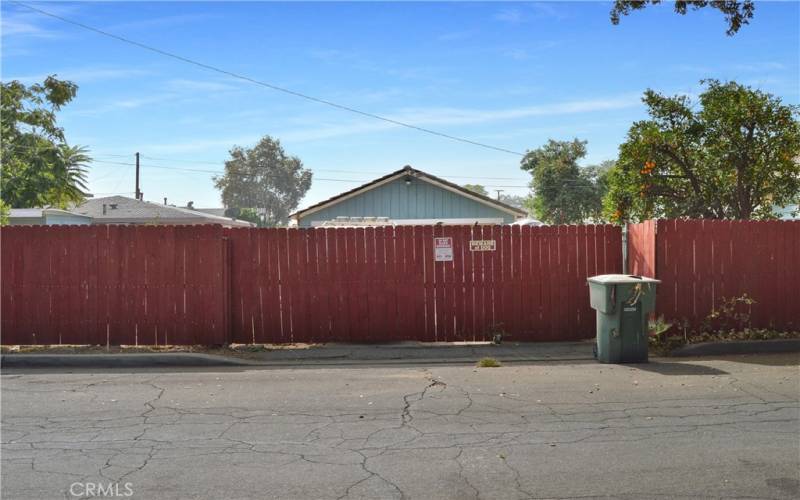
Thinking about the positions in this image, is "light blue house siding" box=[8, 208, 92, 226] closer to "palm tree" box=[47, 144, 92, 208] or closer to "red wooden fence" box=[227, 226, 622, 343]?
"palm tree" box=[47, 144, 92, 208]

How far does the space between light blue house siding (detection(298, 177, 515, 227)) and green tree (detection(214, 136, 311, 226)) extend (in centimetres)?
6295

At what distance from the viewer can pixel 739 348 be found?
1061 cm

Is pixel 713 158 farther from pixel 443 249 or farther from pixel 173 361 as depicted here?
pixel 173 361

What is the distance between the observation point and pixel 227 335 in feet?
37.4

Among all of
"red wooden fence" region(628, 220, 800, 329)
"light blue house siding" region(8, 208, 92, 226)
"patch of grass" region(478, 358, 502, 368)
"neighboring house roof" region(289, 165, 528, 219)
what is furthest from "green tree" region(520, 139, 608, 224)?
"patch of grass" region(478, 358, 502, 368)

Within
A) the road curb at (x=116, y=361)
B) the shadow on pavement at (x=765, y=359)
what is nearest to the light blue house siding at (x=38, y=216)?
the road curb at (x=116, y=361)

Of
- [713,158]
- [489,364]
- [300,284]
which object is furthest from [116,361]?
[713,158]

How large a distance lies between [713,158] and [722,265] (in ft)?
9.71

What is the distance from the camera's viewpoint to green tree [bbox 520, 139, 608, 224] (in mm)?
44000

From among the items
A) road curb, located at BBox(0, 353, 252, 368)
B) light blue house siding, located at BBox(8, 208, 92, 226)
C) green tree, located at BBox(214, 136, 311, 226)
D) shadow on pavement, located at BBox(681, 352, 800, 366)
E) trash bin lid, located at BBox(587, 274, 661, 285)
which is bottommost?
shadow on pavement, located at BBox(681, 352, 800, 366)

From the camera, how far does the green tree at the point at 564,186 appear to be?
4400cm

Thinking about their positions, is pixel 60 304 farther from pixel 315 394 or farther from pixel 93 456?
pixel 93 456

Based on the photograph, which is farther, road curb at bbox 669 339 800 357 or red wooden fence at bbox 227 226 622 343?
red wooden fence at bbox 227 226 622 343

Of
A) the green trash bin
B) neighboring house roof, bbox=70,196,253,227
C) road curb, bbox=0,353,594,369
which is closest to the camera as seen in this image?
the green trash bin
